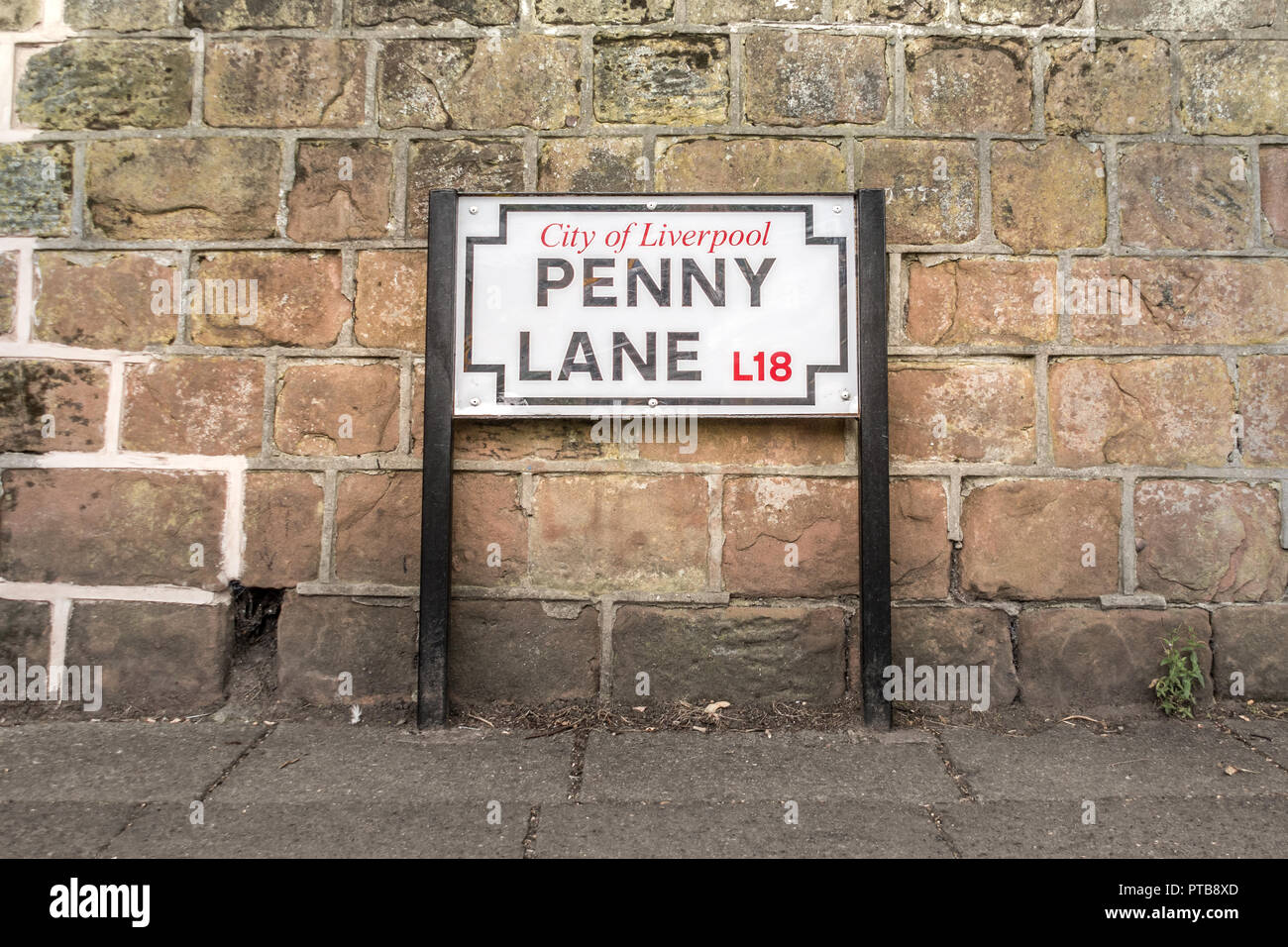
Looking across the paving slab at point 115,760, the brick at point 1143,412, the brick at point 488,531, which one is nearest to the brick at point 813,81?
the brick at point 1143,412

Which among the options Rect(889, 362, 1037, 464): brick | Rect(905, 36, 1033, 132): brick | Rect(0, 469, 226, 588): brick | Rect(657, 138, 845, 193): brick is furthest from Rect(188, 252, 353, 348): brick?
Rect(905, 36, 1033, 132): brick

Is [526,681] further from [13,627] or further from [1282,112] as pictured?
[1282,112]

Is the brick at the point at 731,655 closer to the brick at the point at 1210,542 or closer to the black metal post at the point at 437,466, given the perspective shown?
the black metal post at the point at 437,466

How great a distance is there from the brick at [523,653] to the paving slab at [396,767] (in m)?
0.18

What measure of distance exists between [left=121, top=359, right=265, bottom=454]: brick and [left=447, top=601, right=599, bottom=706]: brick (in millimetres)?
959

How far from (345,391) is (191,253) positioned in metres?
0.72

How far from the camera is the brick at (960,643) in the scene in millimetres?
2670

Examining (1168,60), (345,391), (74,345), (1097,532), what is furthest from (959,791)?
(74,345)

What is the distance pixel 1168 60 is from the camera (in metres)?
2.71

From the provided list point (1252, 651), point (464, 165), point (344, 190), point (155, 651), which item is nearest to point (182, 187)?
point (344, 190)

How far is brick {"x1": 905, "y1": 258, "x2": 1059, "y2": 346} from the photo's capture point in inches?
106

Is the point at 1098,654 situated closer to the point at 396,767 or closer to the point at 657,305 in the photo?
the point at 657,305

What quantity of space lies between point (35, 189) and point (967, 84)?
3.19 metres

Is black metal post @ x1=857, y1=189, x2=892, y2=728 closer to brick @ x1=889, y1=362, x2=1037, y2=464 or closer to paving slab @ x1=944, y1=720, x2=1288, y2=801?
brick @ x1=889, y1=362, x2=1037, y2=464
